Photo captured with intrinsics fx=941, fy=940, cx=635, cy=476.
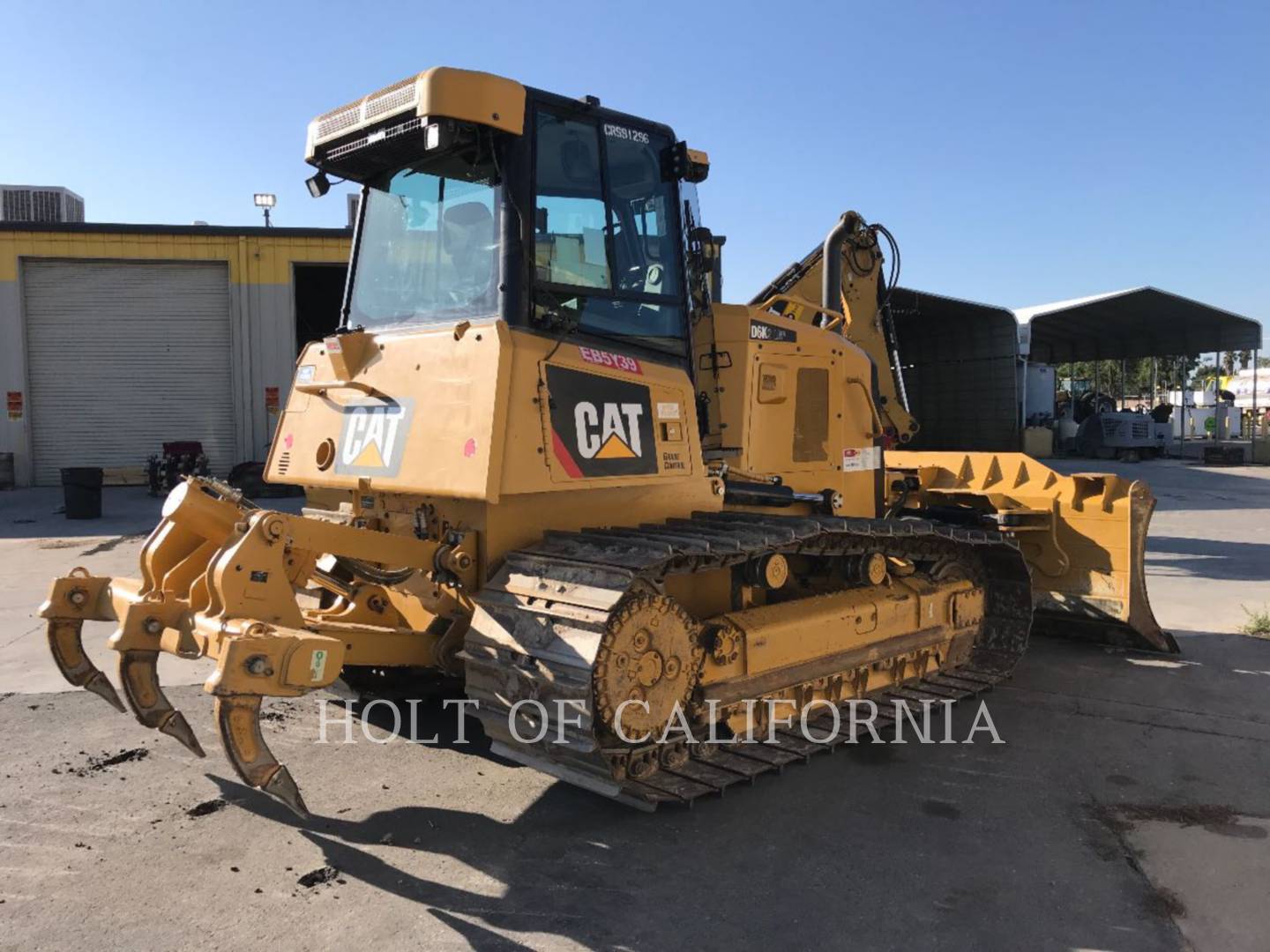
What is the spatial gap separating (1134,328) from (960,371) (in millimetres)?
14087

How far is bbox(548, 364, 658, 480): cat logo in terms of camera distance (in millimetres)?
4109

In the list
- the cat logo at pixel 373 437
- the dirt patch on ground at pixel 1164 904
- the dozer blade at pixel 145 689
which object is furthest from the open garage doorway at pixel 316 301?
the dirt patch on ground at pixel 1164 904

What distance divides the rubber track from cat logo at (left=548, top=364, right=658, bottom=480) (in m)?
0.31

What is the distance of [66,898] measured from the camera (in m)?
3.45

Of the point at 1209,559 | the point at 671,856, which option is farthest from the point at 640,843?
the point at 1209,559

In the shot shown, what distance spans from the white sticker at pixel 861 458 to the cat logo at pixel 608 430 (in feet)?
7.23

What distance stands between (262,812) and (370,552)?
4.39 ft

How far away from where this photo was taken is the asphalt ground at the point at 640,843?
3.28 metres

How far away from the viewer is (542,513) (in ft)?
14.2

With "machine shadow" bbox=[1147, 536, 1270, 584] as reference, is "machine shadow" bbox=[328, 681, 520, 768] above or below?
below

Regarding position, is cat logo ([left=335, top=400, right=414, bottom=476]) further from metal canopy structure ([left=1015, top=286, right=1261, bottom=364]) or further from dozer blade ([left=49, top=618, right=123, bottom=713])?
metal canopy structure ([left=1015, top=286, right=1261, bottom=364])

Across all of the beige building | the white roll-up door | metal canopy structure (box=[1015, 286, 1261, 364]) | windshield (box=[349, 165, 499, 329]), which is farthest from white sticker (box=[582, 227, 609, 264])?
metal canopy structure (box=[1015, 286, 1261, 364])

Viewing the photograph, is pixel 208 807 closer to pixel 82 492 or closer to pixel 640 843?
pixel 640 843

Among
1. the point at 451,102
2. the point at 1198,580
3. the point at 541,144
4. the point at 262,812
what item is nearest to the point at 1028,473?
the point at 1198,580
